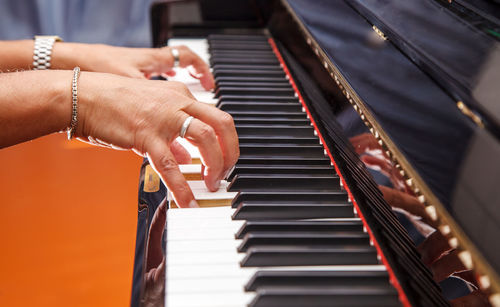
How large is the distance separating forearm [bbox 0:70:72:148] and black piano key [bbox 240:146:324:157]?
39cm

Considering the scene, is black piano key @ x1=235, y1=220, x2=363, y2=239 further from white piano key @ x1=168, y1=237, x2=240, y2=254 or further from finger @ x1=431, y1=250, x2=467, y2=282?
finger @ x1=431, y1=250, x2=467, y2=282

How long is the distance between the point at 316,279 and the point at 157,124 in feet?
1.41

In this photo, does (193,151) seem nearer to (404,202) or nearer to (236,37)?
(404,202)

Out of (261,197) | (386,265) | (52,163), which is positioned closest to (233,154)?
(261,197)

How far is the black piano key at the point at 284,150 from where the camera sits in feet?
3.18

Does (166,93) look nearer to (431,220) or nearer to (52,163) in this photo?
(431,220)

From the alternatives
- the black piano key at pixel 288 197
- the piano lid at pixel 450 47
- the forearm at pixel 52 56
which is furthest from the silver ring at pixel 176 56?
the black piano key at pixel 288 197

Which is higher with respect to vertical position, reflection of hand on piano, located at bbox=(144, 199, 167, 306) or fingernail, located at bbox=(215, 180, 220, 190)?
fingernail, located at bbox=(215, 180, 220, 190)

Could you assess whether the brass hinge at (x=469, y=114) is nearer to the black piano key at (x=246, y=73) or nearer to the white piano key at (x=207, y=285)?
the white piano key at (x=207, y=285)

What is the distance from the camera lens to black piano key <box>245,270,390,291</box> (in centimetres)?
64

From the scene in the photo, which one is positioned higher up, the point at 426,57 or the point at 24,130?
the point at 426,57

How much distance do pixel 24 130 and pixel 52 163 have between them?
88cm

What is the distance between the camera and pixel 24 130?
99 centimetres

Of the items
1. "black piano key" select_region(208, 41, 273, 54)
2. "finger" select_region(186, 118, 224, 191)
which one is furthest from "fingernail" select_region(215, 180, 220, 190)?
"black piano key" select_region(208, 41, 273, 54)
